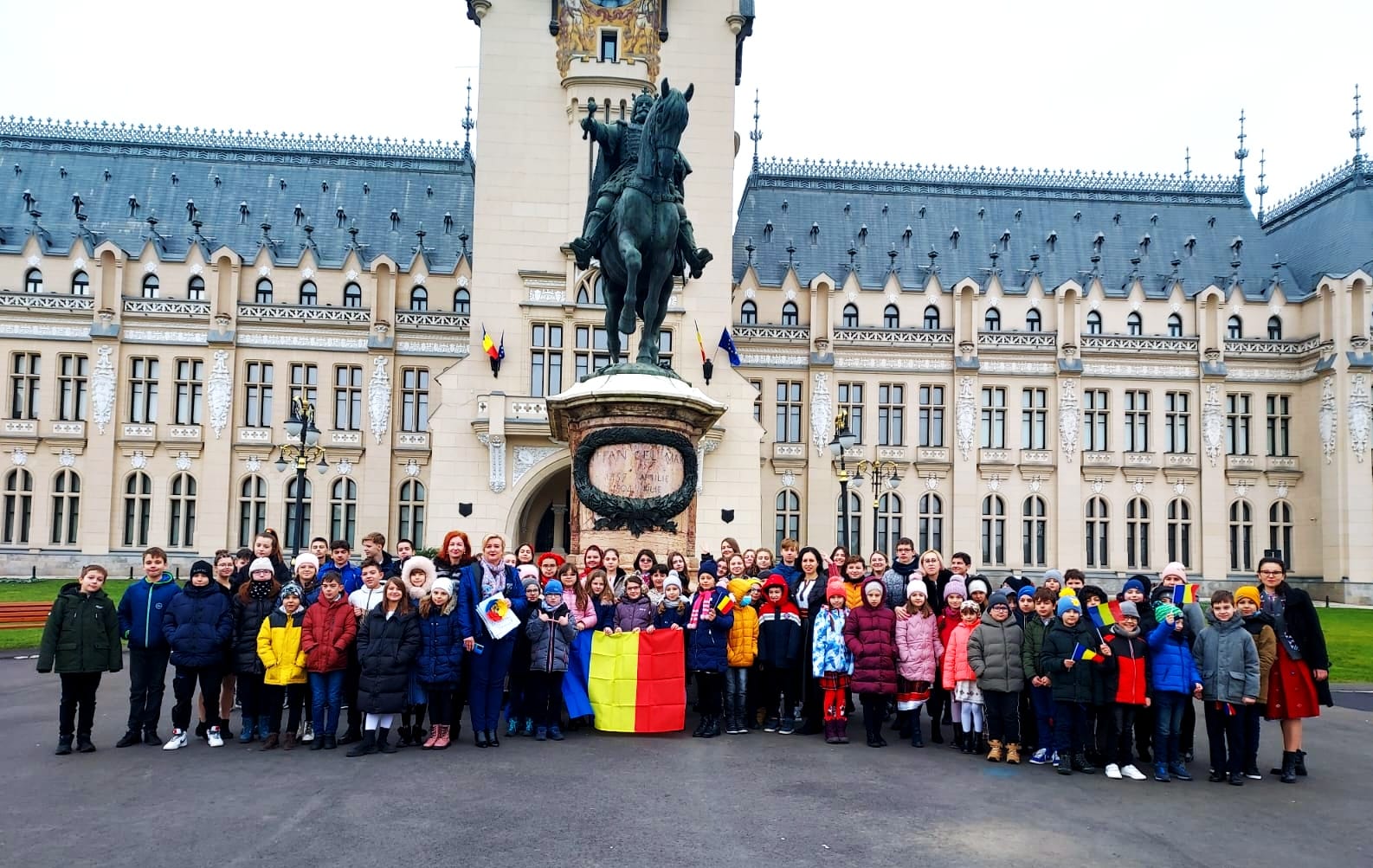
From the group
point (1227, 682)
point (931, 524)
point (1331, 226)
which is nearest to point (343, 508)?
point (931, 524)

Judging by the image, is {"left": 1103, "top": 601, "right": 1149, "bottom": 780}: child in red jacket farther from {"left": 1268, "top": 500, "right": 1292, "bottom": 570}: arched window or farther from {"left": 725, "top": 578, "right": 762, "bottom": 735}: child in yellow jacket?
{"left": 1268, "top": 500, "right": 1292, "bottom": 570}: arched window

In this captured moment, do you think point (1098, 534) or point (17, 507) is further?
point (1098, 534)

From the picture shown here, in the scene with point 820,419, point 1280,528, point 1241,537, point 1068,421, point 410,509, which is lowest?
point 1241,537

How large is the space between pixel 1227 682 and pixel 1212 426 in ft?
125

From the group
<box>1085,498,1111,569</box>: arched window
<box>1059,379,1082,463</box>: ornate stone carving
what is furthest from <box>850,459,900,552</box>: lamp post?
<box>1085,498,1111,569</box>: arched window

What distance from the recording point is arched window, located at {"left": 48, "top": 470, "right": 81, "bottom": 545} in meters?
40.3

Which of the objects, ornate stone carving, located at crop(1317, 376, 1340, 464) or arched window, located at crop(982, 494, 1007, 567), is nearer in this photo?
ornate stone carving, located at crop(1317, 376, 1340, 464)

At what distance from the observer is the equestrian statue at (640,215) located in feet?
42.2

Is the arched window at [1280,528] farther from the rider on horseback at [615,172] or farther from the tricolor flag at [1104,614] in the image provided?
the rider on horseback at [615,172]

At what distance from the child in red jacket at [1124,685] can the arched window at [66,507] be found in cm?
4061

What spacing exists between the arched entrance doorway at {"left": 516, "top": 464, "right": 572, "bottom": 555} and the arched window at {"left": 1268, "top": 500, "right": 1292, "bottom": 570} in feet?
94.3

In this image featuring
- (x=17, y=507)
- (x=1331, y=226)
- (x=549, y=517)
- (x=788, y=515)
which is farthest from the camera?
(x=1331, y=226)

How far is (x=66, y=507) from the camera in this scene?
4034 centimetres

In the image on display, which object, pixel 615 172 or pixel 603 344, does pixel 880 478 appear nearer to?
pixel 603 344
